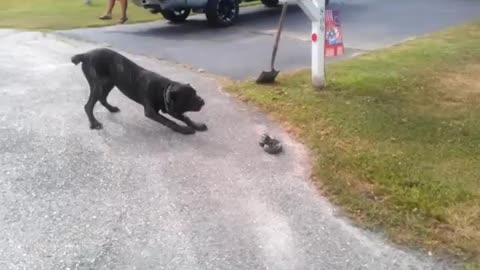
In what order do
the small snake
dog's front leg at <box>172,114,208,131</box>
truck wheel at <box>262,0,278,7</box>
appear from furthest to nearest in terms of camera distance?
truck wheel at <box>262,0,278,7</box>, dog's front leg at <box>172,114,208,131</box>, the small snake

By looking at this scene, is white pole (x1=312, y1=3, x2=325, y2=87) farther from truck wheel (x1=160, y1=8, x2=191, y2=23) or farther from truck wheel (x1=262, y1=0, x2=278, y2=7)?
truck wheel (x1=262, y1=0, x2=278, y2=7)

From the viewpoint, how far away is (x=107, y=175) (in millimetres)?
4355

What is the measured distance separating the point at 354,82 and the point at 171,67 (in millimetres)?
2774

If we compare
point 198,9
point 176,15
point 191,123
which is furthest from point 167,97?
point 176,15

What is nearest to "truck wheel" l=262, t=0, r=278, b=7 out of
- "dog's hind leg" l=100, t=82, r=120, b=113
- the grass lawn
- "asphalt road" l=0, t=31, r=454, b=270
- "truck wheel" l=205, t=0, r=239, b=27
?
"truck wheel" l=205, t=0, r=239, b=27

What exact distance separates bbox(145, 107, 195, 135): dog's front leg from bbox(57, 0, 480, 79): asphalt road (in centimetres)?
249

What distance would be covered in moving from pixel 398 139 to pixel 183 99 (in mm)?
1920

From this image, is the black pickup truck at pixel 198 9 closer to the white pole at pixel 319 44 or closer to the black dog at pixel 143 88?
the white pole at pixel 319 44

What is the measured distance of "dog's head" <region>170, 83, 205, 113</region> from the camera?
496 centimetres

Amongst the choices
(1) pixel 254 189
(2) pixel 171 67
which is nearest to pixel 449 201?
(1) pixel 254 189

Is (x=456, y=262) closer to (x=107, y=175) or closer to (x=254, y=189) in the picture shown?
(x=254, y=189)

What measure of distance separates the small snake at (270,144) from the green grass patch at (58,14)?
858 centimetres

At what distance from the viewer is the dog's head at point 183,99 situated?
16.3 ft

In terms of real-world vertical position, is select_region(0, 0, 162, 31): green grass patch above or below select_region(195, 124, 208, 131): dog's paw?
below
